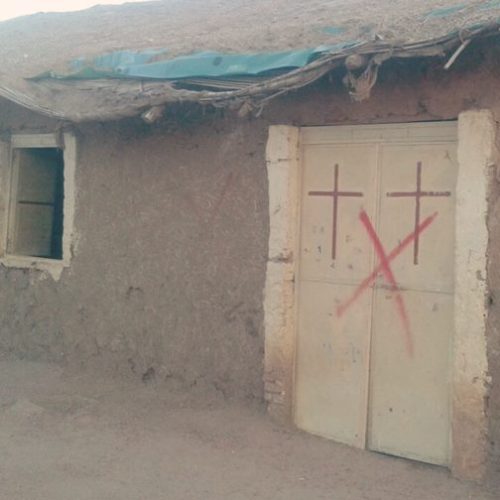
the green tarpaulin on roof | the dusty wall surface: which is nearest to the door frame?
the dusty wall surface

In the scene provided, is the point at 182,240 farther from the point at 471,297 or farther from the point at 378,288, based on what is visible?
the point at 471,297

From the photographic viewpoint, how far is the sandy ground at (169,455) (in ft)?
15.7

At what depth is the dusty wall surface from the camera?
5223 mm

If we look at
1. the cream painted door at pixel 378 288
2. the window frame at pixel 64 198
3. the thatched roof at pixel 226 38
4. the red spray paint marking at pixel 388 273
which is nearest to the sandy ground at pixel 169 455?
the cream painted door at pixel 378 288

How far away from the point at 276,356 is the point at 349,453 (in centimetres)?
81

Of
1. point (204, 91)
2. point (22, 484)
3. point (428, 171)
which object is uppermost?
point (204, 91)

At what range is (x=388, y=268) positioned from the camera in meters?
5.25

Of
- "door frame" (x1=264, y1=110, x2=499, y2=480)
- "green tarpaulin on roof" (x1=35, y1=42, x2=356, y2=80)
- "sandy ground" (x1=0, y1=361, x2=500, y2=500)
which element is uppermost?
"green tarpaulin on roof" (x1=35, y1=42, x2=356, y2=80)

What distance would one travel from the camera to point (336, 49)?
507cm

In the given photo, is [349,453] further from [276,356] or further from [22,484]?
[22,484]

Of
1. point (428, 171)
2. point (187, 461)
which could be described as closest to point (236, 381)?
point (187, 461)

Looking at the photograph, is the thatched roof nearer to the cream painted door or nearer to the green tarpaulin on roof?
the green tarpaulin on roof

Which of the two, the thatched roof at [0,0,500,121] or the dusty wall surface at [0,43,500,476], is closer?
the thatched roof at [0,0,500,121]

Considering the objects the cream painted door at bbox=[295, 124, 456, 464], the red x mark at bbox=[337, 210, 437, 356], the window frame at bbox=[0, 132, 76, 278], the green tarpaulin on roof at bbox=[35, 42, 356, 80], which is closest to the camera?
the cream painted door at bbox=[295, 124, 456, 464]
